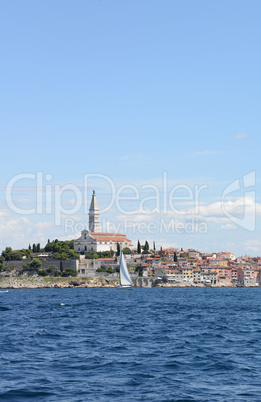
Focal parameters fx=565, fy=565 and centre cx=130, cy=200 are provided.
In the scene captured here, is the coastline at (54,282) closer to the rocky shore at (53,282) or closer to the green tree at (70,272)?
the rocky shore at (53,282)

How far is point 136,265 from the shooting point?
185 m

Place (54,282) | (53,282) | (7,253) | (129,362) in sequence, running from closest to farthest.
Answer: (129,362) < (54,282) < (53,282) < (7,253)

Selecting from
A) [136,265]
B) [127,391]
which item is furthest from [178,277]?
[127,391]

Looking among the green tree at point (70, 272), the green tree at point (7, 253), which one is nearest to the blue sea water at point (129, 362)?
the green tree at point (70, 272)

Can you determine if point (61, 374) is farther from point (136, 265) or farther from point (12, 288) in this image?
point (136, 265)

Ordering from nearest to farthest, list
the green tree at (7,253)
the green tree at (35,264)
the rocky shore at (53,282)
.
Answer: the rocky shore at (53,282), the green tree at (35,264), the green tree at (7,253)

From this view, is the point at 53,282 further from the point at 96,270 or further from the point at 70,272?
the point at 96,270

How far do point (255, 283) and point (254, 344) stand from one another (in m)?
174

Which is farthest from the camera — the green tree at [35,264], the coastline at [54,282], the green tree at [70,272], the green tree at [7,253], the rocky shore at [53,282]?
the green tree at [7,253]

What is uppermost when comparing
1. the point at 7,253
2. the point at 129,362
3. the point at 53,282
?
the point at 7,253

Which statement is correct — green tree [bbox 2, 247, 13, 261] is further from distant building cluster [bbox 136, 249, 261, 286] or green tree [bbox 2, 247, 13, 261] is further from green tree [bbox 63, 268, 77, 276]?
distant building cluster [bbox 136, 249, 261, 286]

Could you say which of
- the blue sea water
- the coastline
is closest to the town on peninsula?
the coastline

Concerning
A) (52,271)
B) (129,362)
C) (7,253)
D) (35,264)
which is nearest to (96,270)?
(52,271)

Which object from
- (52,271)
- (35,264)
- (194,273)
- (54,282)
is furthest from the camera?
(194,273)
